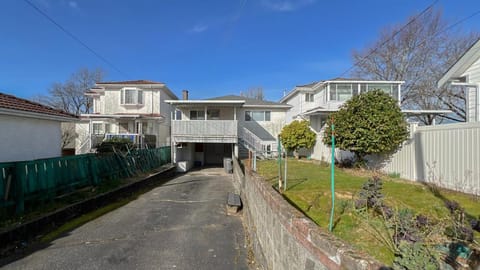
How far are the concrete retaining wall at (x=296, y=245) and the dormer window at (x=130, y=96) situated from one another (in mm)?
21069

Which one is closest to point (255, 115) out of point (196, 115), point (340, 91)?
point (196, 115)

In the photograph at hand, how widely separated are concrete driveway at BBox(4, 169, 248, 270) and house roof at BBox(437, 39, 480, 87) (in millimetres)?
11471

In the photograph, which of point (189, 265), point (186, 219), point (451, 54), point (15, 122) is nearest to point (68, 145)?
point (15, 122)

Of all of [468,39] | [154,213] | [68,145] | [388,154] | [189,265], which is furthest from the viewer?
[68,145]

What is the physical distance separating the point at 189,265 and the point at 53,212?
433 cm

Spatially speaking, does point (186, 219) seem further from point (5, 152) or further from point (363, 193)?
point (5, 152)

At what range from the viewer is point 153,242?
5242 millimetres

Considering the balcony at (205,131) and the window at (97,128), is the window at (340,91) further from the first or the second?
the window at (97,128)

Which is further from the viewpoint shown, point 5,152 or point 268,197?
point 5,152

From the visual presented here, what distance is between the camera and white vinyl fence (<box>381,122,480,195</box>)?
23.5ft

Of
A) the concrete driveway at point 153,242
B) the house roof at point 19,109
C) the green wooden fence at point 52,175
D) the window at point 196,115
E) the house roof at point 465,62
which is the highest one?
the house roof at point 465,62

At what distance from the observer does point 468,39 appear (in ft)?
71.9

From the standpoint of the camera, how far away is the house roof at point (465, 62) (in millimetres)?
9620

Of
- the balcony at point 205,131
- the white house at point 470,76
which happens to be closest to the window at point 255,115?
the balcony at point 205,131
